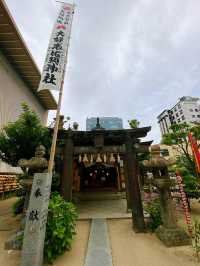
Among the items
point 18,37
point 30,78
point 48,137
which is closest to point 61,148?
point 48,137

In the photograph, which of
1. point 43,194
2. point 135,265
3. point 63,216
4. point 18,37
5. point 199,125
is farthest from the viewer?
point 18,37

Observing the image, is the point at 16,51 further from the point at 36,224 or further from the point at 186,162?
the point at 186,162

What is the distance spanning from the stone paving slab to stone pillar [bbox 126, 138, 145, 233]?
1.32 m

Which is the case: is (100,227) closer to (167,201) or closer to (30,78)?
(167,201)

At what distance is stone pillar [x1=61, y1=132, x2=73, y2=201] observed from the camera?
6445mm

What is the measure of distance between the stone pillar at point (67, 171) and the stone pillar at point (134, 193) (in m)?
2.67

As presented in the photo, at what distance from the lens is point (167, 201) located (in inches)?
206

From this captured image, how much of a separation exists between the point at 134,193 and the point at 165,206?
1.35 meters

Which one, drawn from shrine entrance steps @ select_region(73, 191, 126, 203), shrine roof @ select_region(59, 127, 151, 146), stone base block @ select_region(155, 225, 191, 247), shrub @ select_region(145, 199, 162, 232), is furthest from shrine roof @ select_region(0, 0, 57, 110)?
stone base block @ select_region(155, 225, 191, 247)

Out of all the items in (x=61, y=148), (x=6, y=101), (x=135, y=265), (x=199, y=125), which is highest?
(x=6, y=101)

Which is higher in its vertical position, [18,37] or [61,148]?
[18,37]

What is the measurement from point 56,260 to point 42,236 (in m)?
0.91

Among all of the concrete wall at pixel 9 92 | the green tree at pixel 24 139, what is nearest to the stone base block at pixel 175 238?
the green tree at pixel 24 139

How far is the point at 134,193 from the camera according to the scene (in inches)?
243
